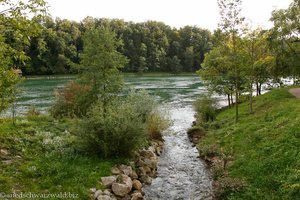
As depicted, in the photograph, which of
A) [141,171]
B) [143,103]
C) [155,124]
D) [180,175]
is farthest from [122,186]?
[143,103]

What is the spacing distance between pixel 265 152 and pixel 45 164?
976 cm

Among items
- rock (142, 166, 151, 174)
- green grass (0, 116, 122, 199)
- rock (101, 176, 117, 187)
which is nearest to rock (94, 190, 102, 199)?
green grass (0, 116, 122, 199)

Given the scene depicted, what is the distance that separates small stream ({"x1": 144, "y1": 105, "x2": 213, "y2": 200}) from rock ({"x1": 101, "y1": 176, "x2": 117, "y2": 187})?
61.2 inches

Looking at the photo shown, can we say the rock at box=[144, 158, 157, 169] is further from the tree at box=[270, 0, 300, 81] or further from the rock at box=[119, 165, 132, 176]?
the tree at box=[270, 0, 300, 81]

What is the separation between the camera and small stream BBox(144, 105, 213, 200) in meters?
12.4

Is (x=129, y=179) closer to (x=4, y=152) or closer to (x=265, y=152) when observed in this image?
(x=4, y=152)

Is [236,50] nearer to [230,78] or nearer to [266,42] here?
[266,42]

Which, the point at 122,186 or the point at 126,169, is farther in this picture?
the point at 126,169

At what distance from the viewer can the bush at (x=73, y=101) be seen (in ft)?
68.9

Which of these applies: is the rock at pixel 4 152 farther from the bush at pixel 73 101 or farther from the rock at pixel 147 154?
the bush at pixel 73 101

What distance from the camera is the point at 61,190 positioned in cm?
1051

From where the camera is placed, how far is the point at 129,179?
492 inches

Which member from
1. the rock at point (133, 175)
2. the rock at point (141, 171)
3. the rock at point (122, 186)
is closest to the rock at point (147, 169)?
the rock at point (141, 171)

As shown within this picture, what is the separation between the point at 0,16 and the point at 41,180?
6135mm
